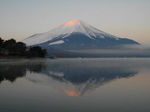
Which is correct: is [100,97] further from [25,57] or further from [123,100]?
[25,57]

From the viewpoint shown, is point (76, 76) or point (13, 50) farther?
point (13, 50)

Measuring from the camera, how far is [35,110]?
11047 mm

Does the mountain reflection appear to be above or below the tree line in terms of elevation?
above

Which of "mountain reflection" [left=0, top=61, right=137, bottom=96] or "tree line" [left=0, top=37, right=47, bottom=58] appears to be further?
"tree line" [left=0, top=37, right=47, bottom=58]

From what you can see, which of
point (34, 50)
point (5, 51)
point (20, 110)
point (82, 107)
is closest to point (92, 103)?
point (82, 107)

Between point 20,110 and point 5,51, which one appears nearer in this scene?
point 20,110

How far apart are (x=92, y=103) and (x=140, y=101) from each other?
1.96m

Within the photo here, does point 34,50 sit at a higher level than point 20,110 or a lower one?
lower

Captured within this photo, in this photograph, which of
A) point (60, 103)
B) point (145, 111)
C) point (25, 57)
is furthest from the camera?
point (25, 57)

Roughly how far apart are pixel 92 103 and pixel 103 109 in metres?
1.42

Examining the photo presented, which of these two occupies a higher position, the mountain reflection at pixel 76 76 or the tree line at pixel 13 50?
the mountain reflection at pixel 76 76

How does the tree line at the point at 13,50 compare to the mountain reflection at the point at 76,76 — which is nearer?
the mountain reflection at the point at 76,76

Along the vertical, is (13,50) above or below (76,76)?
below

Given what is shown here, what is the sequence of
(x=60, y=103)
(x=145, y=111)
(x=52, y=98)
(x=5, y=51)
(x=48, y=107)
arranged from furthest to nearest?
(x=5, y=51) < (x=52, y=98) < (x=60, y=103) < (x=48, y=107) < (x=145, y=111)
